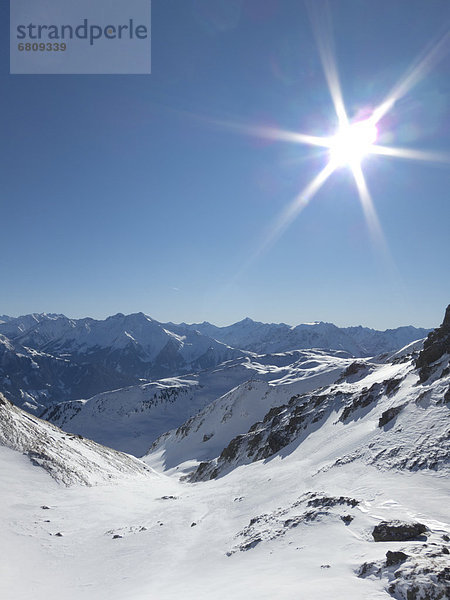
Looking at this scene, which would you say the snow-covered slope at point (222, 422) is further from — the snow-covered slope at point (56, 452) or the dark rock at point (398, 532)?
the dark rock at point (398, 532)

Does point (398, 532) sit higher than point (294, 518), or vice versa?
point (398, 532)

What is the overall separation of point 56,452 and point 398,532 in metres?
42.4

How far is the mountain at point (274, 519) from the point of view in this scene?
10.3 meters

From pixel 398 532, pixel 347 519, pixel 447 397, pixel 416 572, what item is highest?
pixel 447 397

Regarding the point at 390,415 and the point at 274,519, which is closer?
the point at 274,519

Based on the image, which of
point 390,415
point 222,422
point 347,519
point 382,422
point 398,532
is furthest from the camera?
point 222,422

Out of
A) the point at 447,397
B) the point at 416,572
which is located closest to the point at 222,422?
the point at 447,397

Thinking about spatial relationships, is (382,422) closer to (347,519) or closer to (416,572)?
(347,519)

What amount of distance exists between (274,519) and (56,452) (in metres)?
34.8

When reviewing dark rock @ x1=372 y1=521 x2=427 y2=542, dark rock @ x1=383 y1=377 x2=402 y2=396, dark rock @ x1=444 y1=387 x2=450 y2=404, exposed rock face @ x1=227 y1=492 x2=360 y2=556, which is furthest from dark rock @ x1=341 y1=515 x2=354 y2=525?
dark rock @ x1=383 y1=377 x2=402 y2=396

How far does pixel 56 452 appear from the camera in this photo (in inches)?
1666

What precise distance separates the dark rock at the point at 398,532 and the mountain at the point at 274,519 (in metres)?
0.04

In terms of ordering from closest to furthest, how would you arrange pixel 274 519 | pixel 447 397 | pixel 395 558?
pixel 395 558 → pixel 274 519 → pixel 447 397

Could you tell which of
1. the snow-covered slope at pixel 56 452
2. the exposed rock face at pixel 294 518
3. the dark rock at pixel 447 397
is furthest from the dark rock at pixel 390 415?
the snow-covered slope at pixel 56 452
